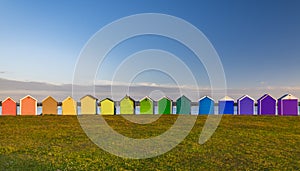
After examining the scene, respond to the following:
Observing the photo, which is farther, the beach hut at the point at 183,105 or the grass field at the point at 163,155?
the beach hut at the point at 183,105

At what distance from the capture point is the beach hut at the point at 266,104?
33.4 m

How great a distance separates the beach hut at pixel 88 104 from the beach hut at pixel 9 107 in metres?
6.77

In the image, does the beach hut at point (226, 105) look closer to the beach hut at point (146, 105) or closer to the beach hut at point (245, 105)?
the beach hut at point (245, 105)

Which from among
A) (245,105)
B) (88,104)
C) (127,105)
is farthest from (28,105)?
(245,105)

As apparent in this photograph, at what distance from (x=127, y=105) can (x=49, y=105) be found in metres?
7.74

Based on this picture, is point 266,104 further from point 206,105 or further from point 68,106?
point 68,106

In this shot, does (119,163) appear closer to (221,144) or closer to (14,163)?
(14,163)

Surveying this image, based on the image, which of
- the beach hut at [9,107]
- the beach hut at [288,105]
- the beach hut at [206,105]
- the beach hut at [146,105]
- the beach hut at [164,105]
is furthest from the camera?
the beach hut at [146,105]

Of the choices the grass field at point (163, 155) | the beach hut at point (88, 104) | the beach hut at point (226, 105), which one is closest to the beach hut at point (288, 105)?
the grass field at point (163, 155)

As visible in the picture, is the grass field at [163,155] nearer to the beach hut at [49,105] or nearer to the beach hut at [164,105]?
the beach hut at [49,105]

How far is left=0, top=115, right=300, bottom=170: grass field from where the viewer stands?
52.1ft

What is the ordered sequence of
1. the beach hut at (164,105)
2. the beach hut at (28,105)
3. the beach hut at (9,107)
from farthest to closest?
the beach hut at (164,105) → the beach hut at (9,107) → the beach hut at (28,105)

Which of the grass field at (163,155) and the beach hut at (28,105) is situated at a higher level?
the beach hut at (28,105)

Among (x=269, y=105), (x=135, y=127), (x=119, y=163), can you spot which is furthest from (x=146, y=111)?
(x=119, y=163)
